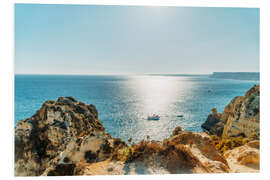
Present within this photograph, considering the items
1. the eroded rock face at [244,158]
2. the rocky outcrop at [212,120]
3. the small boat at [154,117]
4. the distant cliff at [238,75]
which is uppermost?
the distant cliff at [238,75]

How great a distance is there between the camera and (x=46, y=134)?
287cm

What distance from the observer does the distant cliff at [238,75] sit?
10.5 ft

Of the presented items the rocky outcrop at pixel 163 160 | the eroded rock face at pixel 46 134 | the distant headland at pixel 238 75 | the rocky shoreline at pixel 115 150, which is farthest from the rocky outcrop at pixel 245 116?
the eroded rock face at pixel 46 134

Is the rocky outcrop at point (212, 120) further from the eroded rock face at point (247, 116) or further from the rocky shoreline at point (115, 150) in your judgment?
the rocky shoreline at point (115, 150)

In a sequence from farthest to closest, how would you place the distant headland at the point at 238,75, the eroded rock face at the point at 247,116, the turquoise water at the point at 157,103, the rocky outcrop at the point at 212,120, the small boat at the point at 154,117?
the rocky outcrop at the point at 212,120, the small boat at the point at 154,117, the turquoise water at the point at 157,103, the distant headland at the point at 238,75, the eroded rock face at the point at 247,116

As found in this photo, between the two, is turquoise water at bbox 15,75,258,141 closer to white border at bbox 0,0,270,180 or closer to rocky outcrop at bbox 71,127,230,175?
white border at bbox 0,0,270,180

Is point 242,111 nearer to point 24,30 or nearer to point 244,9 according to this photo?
point 244,9

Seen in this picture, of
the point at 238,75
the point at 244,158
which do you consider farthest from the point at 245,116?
the point at 238,75

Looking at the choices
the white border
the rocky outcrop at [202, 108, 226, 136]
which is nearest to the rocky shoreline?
the white border

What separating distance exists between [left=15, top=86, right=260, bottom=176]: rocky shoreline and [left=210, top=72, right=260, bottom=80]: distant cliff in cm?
28

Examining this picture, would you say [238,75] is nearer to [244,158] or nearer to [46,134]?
[244,158]

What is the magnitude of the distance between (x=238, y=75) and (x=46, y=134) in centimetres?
459

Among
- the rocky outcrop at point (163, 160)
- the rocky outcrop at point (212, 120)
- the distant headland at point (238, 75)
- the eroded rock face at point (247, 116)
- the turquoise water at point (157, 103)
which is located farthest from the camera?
the rocky outcrop at point (212, 120)

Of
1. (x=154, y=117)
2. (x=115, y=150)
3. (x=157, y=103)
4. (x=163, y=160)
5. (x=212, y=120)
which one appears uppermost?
(x=157, y=103)
